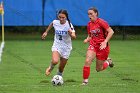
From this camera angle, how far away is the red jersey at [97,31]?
14172mm

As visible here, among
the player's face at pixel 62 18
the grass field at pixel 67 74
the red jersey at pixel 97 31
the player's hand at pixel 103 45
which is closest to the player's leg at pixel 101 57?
the red jersey at pixel 97 31

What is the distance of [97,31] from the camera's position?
14234 millimetres

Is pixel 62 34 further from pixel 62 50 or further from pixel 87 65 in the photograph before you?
pixel 87 65

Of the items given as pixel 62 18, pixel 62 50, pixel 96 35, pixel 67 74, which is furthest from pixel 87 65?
pixel 67 74

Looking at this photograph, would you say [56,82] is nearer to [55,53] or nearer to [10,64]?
[55,53]

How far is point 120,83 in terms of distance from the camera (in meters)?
14.3

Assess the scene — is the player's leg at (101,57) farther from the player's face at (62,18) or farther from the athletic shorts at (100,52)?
the player's face at (62,18)

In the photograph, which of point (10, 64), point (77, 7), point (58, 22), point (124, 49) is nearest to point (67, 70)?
point (10, 64)

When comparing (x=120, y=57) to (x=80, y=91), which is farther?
(x=120, y=57)

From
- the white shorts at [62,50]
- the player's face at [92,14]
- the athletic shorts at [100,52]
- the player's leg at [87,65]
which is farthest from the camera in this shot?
the white shorts at [62,50]

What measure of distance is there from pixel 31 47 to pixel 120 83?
16114mm

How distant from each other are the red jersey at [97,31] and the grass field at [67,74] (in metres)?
1.12

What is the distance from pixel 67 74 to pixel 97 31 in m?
3.27

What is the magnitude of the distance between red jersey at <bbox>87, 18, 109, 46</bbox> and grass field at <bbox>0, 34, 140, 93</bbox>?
1.12 m
